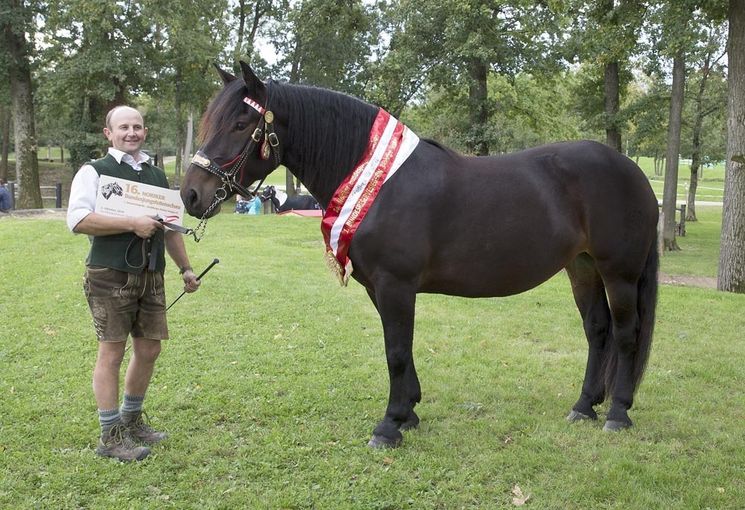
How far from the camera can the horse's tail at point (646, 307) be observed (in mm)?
4332

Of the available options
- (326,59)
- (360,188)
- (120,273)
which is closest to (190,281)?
(120,273)

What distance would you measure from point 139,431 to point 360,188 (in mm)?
2099

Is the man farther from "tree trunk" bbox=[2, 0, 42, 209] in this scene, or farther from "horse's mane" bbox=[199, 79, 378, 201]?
"tree trunk" bbox=[2, 0, 42, 209]

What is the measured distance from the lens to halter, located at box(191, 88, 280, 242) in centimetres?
345

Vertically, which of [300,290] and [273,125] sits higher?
[273,125]

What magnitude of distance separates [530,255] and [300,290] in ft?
17.1

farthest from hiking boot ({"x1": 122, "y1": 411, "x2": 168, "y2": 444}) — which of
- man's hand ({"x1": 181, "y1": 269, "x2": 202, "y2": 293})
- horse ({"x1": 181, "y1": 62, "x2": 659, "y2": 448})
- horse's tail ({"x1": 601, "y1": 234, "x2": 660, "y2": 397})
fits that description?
horse's tail ({"x1": 601, "y1": 234, "x2": 660, "y2": 397})

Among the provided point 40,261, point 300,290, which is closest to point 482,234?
point 300,290

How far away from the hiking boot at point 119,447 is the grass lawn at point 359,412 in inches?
2.9

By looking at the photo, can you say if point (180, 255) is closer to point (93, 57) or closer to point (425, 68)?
point (425, 68)

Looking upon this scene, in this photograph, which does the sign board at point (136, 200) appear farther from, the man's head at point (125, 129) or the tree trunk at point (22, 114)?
the tree trunk at point (22, 114)

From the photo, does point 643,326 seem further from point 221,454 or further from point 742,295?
point 742,295

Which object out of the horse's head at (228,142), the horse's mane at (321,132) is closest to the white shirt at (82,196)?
the horse's head at (228,142)

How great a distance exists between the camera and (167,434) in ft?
12.9
